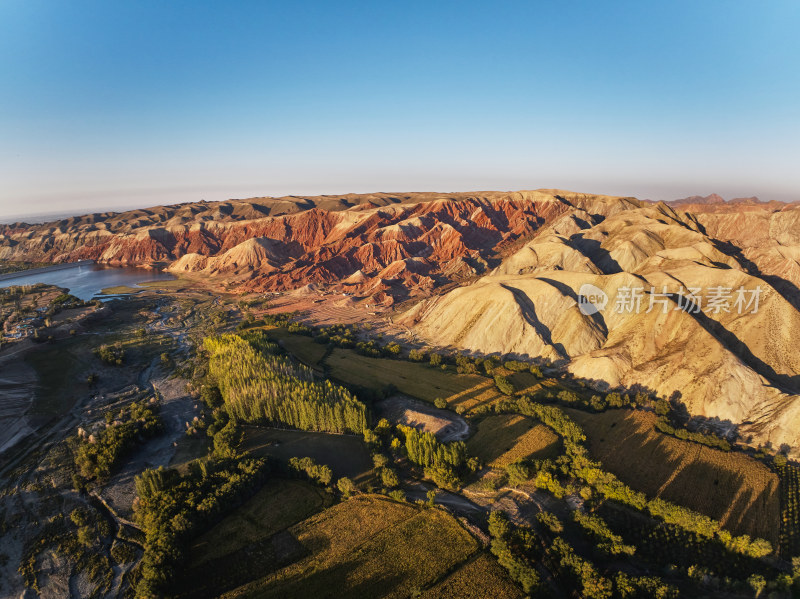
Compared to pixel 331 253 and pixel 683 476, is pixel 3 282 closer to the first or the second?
pixel 331 253

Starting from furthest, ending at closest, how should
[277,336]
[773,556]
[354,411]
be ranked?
1. [277,336]
2. [354,411]
3. [773,556]

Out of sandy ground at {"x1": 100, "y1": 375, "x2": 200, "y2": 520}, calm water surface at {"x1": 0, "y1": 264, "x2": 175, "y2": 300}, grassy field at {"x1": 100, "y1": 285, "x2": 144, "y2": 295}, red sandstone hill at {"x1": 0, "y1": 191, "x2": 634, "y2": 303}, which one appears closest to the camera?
sandy ground at {"x1": 100, "y1": 375, "x2": 200, "y2": 520}

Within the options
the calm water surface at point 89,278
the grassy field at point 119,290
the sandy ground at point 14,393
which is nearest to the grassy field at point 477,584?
the sandy ground at point 14,393

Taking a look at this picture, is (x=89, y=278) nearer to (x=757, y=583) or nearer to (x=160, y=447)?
(x=160, y=447)

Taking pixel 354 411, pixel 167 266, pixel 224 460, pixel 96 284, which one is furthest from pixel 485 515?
pixel 167 266

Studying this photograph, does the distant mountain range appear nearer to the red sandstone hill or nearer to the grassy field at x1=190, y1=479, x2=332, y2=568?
the red sandstone hill

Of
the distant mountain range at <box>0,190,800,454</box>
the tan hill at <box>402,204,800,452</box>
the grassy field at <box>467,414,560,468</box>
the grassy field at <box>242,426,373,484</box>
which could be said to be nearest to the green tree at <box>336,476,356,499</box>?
the grassy field at <box>242,426,373,484</box>
